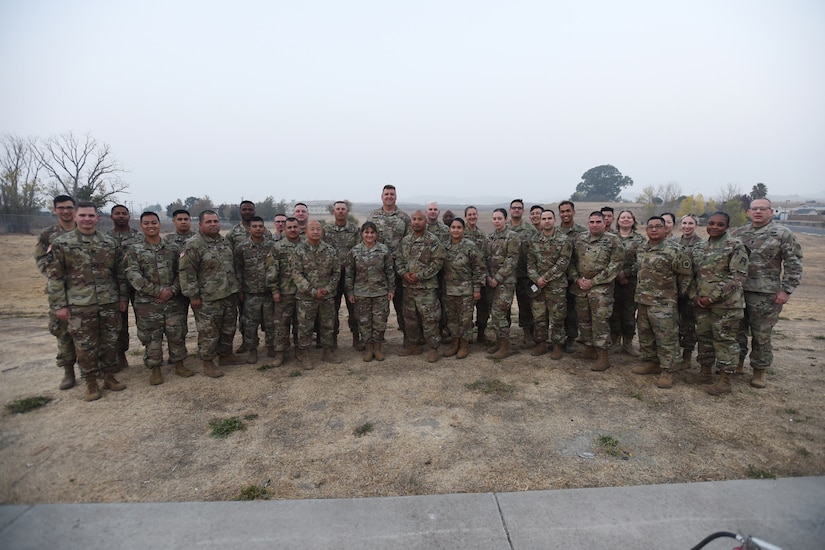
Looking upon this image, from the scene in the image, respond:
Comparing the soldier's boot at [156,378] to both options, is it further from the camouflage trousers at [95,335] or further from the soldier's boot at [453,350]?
the soldier's boot at [453,350]

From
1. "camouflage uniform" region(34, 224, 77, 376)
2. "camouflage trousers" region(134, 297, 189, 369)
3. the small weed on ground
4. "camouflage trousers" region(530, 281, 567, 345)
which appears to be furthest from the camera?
"camouflage trousers" region(530, 281, 567, 345)

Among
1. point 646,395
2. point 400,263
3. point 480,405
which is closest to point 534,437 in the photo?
point 480,405

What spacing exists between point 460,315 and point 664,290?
2.60 meters

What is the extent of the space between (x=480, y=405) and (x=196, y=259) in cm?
395

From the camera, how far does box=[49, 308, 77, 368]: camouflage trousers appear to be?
5.32 m

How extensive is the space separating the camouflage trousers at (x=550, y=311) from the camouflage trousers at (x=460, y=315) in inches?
→ 36.1

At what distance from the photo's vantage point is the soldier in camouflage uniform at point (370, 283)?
6.25m

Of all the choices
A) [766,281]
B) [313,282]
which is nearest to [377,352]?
[313,282]

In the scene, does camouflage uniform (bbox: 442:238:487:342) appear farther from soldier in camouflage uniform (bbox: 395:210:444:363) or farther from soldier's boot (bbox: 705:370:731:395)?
soldier's boot (bbox: 705:370:731:395)

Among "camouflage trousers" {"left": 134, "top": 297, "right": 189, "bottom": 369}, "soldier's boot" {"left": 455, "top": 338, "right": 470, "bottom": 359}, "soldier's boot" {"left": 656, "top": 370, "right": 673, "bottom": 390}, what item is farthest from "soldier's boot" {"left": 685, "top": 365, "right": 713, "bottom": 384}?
"camouflage trousers" {"left": 134, "top": 297, "right": 189, "bottom": 369}

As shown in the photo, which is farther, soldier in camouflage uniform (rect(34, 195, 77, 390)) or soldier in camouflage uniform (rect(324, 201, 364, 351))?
soldier in camouflage uniform (rect(324, 201, 364, 351))

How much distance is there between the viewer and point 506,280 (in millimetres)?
6254

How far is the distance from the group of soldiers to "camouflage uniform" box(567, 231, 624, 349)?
18 mm

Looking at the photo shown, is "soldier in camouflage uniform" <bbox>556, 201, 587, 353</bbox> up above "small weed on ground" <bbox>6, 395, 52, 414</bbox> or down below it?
above
